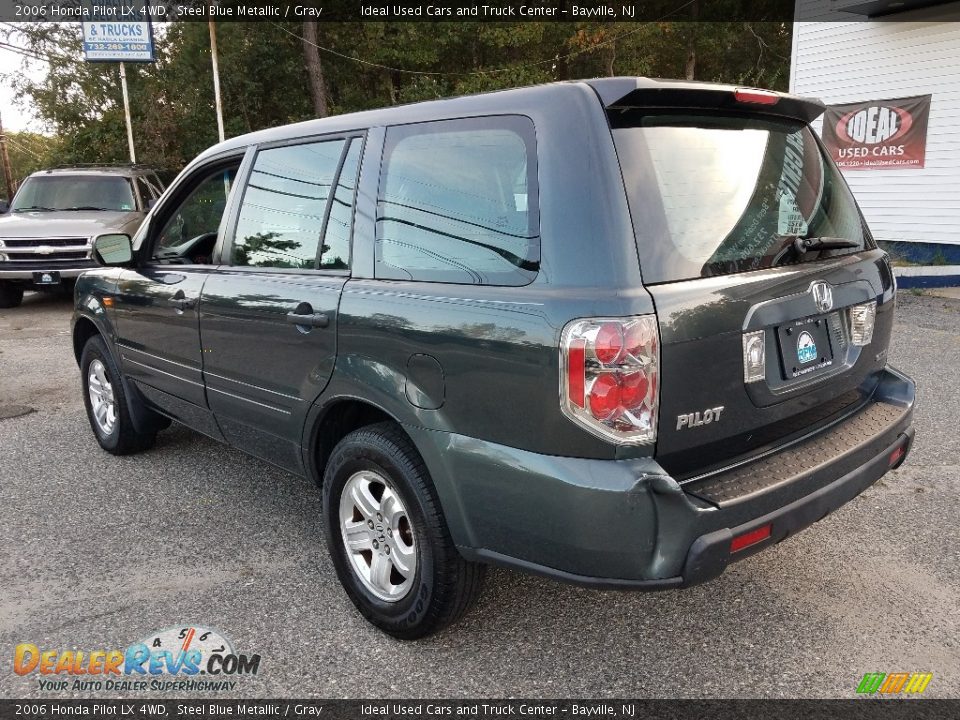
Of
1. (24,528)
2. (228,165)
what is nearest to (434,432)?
(228,165)

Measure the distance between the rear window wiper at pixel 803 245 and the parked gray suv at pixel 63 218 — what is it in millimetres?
9218

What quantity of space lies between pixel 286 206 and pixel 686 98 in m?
1.71

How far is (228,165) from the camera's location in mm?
3707

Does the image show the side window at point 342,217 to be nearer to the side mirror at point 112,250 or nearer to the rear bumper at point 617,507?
the rear bumper at point 617,507

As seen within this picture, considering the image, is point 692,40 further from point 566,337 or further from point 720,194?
point 566,337

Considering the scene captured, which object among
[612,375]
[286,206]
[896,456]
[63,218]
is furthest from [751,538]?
[63,218]

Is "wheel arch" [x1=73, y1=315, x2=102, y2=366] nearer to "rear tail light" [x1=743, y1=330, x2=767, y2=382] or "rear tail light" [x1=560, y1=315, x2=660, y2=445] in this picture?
"rear tail light" [x1=560, y1=315, x2=660, y2=445]

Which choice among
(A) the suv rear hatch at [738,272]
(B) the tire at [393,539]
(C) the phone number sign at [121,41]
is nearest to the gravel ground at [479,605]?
(B) the tire at [393,539]

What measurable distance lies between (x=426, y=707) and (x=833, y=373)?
1.75m

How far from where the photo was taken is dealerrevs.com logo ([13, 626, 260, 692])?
8.51 feet

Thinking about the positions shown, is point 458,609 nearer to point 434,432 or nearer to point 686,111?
point 434,432

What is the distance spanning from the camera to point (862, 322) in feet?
9.09

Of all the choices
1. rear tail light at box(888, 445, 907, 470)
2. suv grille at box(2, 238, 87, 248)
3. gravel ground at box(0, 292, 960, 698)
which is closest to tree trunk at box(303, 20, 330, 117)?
suv grille at box(2, 238, 87, 248)

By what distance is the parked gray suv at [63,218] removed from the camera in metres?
10.0
